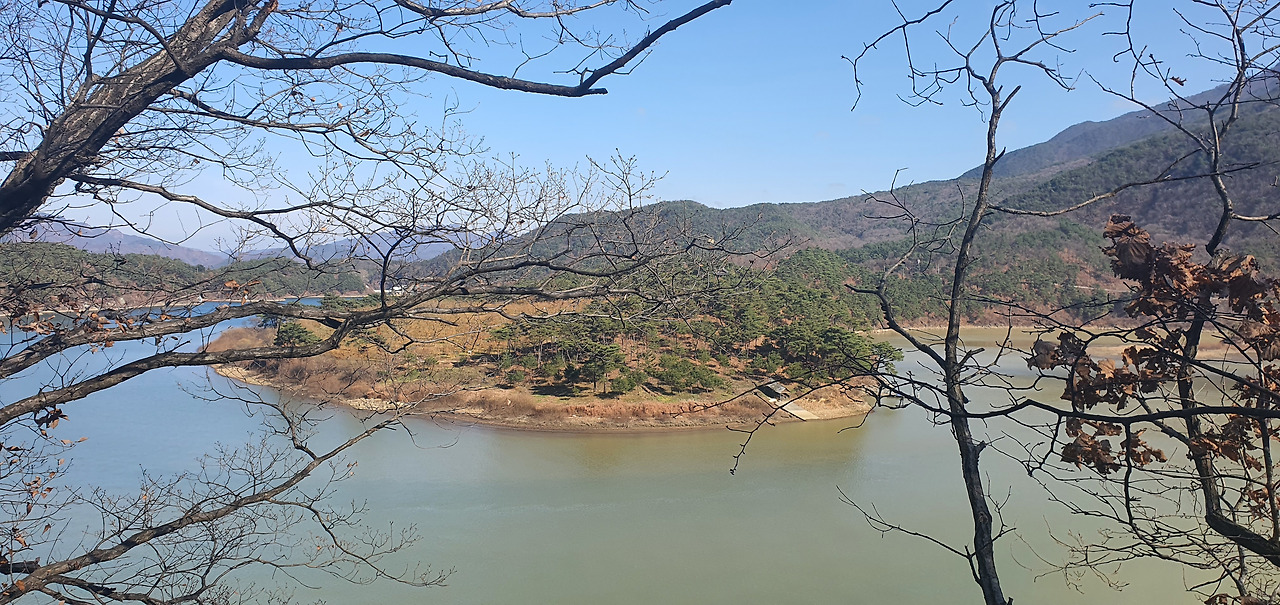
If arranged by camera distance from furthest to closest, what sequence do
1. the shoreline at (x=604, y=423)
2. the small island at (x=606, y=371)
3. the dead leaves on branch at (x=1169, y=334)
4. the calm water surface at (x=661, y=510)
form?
the small island at (x=606, y=371) < the shoreline at (x=604, y=423) < the calm water surface at (x=661, y=510) < the dead leaves on branch at (x=1169, y=334)

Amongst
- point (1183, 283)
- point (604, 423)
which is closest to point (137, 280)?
point (1183, 283)

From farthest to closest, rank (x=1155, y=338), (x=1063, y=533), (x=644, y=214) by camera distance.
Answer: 1. (x=1063, y=533)
2. (x=644, y=214)
3. (x=1155, y=338)

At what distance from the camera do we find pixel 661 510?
752 centimetres

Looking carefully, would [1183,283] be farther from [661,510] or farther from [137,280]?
[661,510]

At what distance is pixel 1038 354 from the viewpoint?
145 cm

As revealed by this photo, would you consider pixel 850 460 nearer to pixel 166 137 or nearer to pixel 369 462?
pixel 369 462

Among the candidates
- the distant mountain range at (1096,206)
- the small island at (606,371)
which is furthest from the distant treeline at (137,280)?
the small island at (606,371)

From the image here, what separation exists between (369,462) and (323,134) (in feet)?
26.2

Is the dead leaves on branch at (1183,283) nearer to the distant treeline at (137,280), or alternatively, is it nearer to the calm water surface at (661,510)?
the distant treeline at (137,280)

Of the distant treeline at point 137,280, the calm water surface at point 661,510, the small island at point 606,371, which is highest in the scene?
the distant treeline at point 137,280

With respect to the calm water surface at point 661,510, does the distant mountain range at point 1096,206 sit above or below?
above

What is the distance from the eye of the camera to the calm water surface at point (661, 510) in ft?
18.6

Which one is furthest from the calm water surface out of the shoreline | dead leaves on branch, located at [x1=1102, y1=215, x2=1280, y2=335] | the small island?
dead leaves on branch, located at [x1=1102, y1=215, x2=1280, y2=335]

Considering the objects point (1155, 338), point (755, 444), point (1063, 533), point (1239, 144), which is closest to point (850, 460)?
point (755, 444)
